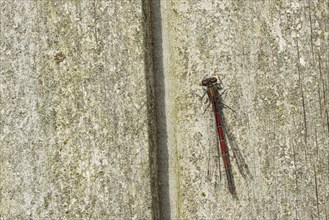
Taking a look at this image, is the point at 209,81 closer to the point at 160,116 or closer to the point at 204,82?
the point at 204,82

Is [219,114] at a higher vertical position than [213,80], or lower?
lower

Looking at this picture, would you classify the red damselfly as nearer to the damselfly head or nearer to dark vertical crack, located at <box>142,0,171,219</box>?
the damselfly head

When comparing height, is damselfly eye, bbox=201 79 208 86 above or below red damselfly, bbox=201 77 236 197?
above

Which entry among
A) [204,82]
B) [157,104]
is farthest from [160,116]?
[204,82]

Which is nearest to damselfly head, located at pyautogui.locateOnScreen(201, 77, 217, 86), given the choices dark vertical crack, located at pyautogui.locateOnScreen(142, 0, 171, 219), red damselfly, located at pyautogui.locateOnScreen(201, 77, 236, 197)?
red damselfly, located at pyautogui.locateOnScreen(201, 77, 236, 197)

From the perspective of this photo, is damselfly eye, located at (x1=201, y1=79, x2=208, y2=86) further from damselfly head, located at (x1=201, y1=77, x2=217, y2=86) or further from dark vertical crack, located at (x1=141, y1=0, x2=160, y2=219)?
dark vertical crack, located at (x1=141, y1=0, x2=160, y2=219)

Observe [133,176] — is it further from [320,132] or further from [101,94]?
[320,132]
